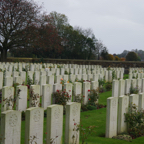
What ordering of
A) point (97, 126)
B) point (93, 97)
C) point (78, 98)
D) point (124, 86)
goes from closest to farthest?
point (97, 126)
point (78, 98)
point (93, 97)
point (124, 86)

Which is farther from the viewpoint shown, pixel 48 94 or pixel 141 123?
pixel 48 94

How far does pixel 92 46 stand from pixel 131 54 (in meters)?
7.14

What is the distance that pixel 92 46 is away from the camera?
37719mm

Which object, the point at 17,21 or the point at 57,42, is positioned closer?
the point at 17,21

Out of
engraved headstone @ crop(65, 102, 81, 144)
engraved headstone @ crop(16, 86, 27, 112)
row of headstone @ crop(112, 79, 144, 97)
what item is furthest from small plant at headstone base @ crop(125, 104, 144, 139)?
row of headstone @ crop(112, 79, 144, 97)

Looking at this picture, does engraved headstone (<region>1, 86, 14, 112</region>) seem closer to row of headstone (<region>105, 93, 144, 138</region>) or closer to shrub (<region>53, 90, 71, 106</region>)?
shrub (<region>53, 90, 71, 106</region>)

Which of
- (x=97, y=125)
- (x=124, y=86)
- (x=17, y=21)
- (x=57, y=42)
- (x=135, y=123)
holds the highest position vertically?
(x=17, y=21)

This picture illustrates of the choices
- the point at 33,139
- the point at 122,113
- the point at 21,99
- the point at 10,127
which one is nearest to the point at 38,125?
the point at 33,139

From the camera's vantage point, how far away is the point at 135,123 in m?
4.34

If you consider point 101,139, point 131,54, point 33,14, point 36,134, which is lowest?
point 101,139

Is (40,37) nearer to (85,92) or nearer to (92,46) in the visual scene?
(92,46)

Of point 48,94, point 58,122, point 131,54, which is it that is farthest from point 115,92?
point 131,54

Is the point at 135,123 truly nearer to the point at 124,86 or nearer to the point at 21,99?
the point at 21,99

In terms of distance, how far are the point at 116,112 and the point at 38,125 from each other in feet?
6.19
